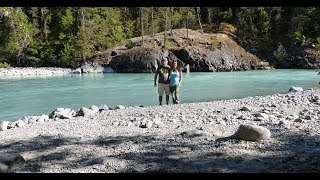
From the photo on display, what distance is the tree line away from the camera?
5497 cm

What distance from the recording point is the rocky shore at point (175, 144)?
19.1ft

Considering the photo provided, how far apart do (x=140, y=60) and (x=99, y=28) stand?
55.5 ft

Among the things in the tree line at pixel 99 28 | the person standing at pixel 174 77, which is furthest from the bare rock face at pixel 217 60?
the person standing at pixel 174 77

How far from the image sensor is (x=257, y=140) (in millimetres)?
6969

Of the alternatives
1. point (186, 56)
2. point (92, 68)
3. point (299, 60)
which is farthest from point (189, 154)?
point (299, 60)

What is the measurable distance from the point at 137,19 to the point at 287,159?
5793cm

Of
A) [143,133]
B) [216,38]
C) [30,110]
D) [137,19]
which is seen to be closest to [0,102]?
[30,110]

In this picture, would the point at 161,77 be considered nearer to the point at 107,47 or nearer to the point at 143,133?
the point at 143,133

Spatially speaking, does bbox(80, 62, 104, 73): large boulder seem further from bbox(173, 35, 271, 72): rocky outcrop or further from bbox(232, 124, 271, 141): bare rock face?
bbox(232, 124, 271, 141): bare rock face

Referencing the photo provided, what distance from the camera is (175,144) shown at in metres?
7.14

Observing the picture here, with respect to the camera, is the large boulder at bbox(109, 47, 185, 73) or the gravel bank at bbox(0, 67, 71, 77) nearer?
the large boulder at bbox(109, 47, 185, 73)

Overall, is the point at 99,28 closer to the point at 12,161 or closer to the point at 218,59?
the point at 218,59

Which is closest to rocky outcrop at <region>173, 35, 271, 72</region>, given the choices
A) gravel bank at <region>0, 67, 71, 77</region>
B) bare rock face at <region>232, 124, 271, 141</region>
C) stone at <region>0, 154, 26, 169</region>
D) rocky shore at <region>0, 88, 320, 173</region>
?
gravel bank at <region>0, 67, 71, 77</region>

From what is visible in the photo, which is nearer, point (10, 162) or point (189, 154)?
point (10, 162)
